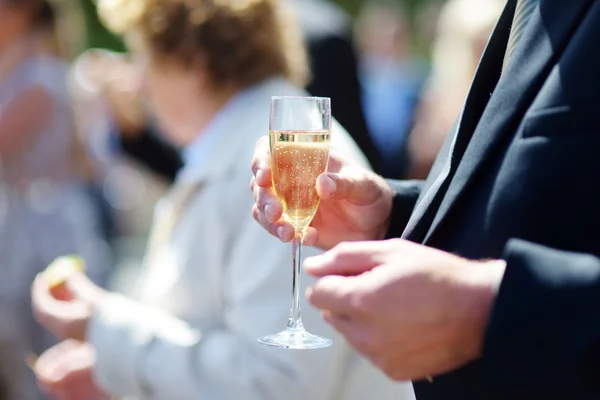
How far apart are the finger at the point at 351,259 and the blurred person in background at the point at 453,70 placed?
11.6ft

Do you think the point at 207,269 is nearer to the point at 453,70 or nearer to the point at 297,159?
the point at 297,159

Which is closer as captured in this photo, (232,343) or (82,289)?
(232,343)

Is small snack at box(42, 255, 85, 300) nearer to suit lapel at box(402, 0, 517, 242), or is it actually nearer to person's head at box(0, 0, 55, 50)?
suit lapel at box(402, 0, 517, 242)

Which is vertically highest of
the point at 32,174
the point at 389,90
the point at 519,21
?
the point at 519,21

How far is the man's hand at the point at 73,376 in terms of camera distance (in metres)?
3.04

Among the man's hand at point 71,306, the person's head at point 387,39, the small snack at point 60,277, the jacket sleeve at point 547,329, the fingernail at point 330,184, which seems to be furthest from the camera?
the person's head at point 387,39

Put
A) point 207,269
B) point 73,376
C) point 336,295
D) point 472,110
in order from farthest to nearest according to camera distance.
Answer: point 73,376 < point 207,269 < point 472,110 < point 336,295

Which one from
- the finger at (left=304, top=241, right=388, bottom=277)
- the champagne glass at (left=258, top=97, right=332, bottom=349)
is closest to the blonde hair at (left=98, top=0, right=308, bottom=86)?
the champagne glass at (left=258, top=97, right=332, bottom=349)

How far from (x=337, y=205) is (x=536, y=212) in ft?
2.04

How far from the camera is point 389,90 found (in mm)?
8273

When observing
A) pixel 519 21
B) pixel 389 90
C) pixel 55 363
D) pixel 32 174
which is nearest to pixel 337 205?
pixel 519 21

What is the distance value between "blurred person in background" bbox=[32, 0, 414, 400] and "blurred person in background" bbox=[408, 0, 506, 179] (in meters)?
1.81

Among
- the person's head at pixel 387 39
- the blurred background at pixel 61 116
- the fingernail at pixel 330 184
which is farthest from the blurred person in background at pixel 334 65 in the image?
the person's head at pixel 387 39

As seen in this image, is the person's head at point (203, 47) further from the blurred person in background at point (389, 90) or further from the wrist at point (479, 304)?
the blurred person in background at point (389, 90)
